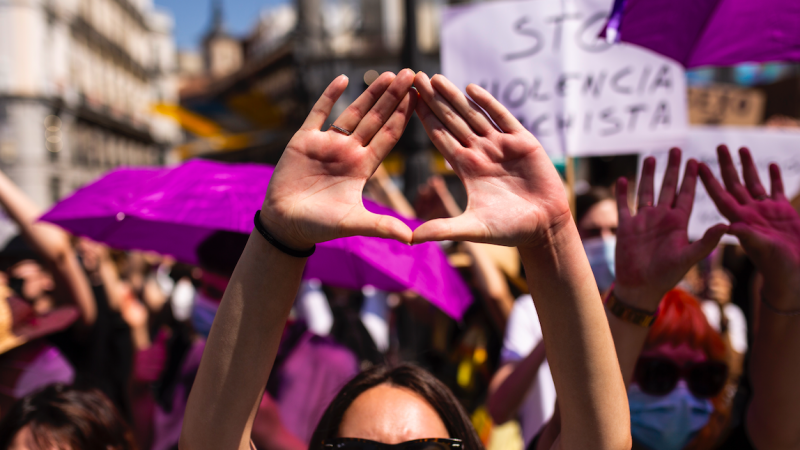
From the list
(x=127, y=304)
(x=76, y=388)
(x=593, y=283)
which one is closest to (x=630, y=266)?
(x=593, y=283)

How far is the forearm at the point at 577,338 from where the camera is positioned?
1.05 m

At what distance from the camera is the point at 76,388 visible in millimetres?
1812

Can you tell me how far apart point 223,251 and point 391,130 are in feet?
4.05

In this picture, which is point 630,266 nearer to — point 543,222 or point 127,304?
point 543,222

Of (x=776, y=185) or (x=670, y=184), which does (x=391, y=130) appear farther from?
(x=776, y=185)

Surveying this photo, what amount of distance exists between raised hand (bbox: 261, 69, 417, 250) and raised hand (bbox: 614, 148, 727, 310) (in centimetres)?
68

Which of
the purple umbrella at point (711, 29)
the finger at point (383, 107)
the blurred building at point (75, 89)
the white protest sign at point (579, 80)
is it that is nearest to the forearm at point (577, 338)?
the finger at point (383, 107)

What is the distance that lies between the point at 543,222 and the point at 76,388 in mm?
1556

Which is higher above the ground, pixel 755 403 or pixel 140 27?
pixel 140 27

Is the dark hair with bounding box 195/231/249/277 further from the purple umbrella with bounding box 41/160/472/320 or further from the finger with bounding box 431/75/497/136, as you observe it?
the finger with bounding box 431/75/497/136

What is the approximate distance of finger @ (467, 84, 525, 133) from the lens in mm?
1010

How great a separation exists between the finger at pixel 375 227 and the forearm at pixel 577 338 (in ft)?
0.81

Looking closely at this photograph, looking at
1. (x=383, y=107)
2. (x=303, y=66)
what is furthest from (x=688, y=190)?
(x=303, y=66)

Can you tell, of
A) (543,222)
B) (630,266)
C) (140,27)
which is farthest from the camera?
(140,27)
